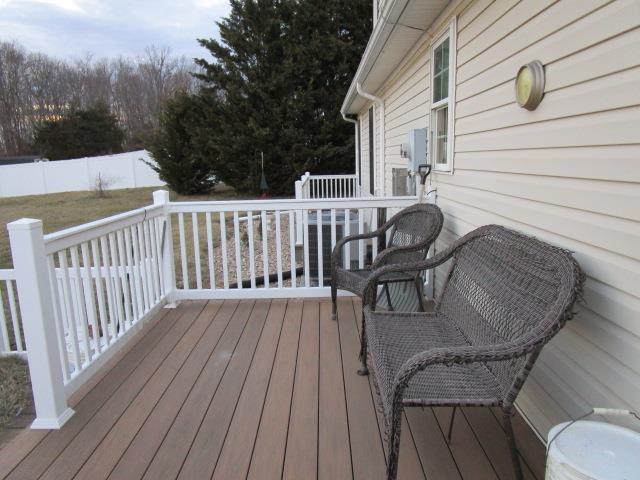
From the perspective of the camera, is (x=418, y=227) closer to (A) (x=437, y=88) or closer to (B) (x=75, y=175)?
(A) (x=437, y=88)

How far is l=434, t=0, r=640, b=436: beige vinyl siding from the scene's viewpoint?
1315 millimetres

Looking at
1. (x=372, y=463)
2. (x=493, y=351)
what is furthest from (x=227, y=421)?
(x=493, y=351)

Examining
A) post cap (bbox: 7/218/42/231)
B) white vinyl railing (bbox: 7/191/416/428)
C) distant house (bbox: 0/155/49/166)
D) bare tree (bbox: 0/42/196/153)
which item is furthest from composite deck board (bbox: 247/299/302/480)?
distant house (bbox: 0/155/49/166)

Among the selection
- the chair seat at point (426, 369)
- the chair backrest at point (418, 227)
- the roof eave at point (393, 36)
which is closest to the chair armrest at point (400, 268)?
the chair seat at point (426, 369)

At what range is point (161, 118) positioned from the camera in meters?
15.4

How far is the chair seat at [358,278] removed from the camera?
291cm

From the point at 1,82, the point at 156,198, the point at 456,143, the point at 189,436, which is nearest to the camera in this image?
the point at 189,436

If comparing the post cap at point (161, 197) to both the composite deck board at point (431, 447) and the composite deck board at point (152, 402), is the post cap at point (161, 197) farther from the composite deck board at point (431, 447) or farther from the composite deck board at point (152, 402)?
the composite deck board at point (431, 447)

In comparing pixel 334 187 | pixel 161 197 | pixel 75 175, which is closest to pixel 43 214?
pixel 75 175

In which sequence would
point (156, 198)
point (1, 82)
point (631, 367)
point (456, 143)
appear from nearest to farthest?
1. point (631, 367)
2. point (456, 143)
3. point (156, 198)
4. point (1, 82)

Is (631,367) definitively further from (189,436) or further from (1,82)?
(1,82)

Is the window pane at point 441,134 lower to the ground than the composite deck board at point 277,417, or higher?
higher

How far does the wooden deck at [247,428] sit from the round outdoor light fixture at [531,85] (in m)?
1.42

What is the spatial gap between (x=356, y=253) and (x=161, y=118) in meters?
12.6
